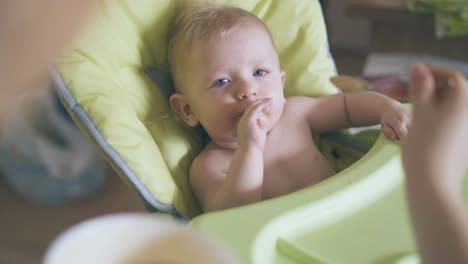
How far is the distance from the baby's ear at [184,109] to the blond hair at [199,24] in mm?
20

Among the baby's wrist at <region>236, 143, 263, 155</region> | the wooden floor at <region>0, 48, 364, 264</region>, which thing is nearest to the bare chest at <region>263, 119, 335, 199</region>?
the baby's wrist at <region>236, 143, 263, 155</region>

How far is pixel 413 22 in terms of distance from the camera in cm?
161

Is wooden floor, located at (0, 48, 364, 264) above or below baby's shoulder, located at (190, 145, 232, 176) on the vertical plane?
below

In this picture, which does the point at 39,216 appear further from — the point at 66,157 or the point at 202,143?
the point at 202,143

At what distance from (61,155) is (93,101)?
37.8 inches

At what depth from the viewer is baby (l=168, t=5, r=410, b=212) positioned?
0.90m

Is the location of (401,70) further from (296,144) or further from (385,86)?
(296,144)

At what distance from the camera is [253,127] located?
33.0 inches

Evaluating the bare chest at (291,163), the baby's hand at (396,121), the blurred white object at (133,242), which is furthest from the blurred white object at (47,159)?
the blurred white object at (133,242)

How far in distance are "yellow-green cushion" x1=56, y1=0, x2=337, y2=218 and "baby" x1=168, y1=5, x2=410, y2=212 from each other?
0.10ft

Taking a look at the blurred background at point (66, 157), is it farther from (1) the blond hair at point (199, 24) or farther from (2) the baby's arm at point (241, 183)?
(2) the baby's arm at point (241, 183)

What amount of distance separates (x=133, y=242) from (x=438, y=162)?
10.8 inches

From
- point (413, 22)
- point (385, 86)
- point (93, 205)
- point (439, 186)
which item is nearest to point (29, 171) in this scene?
point (93, 205)

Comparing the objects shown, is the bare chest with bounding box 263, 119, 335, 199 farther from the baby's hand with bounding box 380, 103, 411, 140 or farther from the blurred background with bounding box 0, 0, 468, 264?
the blurred background with bounding box 0, 0, 468, 264
